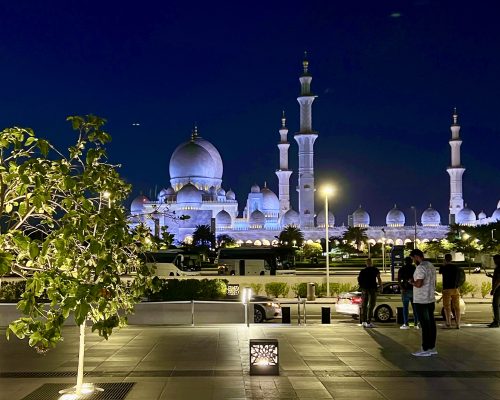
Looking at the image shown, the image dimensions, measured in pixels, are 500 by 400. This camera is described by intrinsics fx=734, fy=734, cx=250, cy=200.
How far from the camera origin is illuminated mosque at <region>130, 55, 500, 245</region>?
99688 millimetres

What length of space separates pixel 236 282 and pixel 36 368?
21295 millimetres

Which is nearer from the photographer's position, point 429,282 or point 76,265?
point 76,265

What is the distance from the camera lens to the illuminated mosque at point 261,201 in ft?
327

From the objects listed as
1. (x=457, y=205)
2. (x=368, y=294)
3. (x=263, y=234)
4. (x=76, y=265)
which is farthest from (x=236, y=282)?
(x=457, y=205)

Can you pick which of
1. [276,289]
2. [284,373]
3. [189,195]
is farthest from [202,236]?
[284,373]

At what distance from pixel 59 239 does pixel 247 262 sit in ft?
140

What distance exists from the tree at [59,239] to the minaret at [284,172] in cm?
10159

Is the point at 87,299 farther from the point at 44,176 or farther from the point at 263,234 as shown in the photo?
the point at 263,234

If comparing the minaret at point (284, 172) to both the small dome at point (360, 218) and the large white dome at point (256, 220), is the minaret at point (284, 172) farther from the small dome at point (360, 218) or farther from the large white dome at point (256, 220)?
the small dome at point (360, 218)

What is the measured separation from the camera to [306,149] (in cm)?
9850

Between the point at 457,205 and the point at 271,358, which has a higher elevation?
the point at 457,205

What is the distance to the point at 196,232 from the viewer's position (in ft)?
306

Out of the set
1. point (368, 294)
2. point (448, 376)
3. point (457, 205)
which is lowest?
point (448, 376)

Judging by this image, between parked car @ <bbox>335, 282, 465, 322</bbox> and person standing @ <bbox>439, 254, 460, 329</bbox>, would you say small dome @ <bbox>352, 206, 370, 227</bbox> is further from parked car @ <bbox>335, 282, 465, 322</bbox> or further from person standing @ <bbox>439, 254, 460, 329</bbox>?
person standing @ <bbox>439, 254, 460, 329</bbox>
